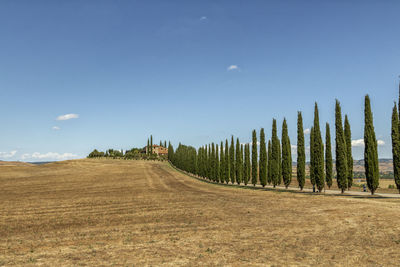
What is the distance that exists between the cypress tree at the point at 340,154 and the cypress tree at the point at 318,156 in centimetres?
213

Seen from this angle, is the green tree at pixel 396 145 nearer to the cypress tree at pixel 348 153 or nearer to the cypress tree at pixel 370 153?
the cypress tree at pixel 370 153

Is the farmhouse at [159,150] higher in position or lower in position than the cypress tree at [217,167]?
higher

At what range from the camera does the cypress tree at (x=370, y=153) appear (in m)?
33.2

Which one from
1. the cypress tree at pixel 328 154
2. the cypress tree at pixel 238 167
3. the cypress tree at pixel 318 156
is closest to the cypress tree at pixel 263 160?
the cypress tree at pixel 238 167

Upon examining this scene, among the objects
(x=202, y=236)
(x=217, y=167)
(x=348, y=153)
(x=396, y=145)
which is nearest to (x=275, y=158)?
(x=348, y=153)

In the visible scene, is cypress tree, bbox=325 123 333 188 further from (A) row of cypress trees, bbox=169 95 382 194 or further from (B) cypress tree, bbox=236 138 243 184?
(B) cypress tree, bbox=236 138 243 184

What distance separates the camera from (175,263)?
32.0 ft

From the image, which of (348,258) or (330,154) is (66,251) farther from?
(330,154)

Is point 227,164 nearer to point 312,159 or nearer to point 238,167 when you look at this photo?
point 238,167

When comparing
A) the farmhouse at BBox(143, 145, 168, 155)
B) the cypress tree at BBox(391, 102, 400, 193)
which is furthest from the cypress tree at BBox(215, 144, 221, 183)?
the farmhouse at BBox(143, 145, 168, 155)

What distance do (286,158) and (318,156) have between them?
752 cm

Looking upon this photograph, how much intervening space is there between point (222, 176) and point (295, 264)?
56.9 metres

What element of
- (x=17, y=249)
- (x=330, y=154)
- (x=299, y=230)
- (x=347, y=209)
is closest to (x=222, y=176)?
(x=330, y=154)

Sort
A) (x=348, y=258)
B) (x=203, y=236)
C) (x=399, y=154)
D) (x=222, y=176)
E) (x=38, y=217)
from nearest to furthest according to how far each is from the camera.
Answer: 1. (x=348, y=258)
2. (x=203, y=236)
3. (x=38, y=217)
4. (x=399, y=154)
5. (x=222, y=176)
